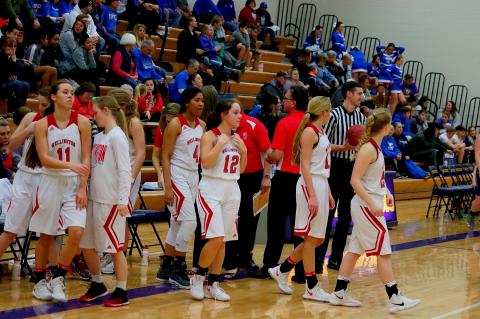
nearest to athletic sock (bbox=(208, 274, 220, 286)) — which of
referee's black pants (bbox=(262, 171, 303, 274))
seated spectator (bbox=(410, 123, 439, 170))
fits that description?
referee's black pants (bbox=(262, 171, 303, 274))

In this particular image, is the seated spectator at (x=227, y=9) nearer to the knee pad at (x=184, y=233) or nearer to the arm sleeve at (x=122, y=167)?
the knee pad at (x=184, y=233)

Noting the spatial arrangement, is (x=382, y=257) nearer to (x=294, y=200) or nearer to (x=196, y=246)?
(x=294, y=200)

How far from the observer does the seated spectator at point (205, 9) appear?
59.4 ft

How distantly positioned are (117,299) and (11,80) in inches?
216

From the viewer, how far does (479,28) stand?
20828 millimetres

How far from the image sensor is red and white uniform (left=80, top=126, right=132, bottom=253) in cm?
655

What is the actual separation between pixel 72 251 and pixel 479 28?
16.4 m

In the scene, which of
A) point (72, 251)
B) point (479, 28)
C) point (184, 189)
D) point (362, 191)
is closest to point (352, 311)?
point (362, 191)

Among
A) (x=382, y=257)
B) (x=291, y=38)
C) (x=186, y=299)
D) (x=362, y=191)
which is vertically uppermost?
(x=291, y=38)

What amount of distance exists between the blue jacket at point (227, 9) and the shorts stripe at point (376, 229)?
490 inches

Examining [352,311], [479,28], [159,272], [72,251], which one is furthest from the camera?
[479,28]

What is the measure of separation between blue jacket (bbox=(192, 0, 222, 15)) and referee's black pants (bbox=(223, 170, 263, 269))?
10.4 metres

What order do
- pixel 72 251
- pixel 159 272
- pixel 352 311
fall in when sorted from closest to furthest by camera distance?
pixel 72 251 → pixel 352 311 → pixel 159 272

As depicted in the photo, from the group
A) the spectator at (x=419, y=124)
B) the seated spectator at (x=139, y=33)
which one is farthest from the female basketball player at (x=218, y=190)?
the spectator at (x=419, y=124)
